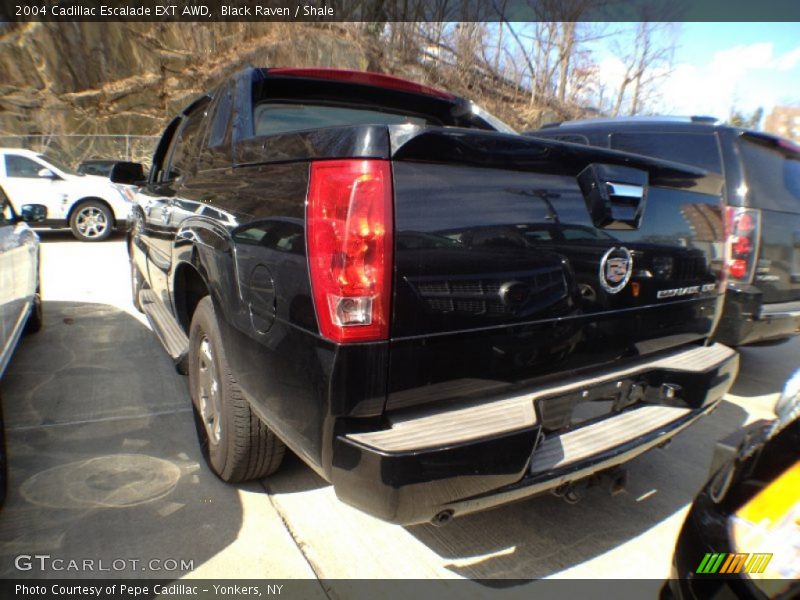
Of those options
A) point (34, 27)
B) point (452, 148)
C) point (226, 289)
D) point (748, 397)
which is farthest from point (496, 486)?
point (34, 27)

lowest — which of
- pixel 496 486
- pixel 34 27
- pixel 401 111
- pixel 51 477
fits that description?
pixel 51 477

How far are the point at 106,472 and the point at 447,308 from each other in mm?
2153

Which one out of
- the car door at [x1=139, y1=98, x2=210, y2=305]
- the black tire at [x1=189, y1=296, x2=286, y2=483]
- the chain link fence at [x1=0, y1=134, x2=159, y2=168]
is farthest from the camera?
the chain link fence at [x1=0, y1=134, x2=159, y2=168]

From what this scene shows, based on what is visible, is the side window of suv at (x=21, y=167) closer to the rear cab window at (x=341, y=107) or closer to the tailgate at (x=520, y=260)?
the rear cab window at (x=341, y=107)

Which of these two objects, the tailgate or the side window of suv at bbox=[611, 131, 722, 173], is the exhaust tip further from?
the side window of suv at bbox=[611, 131, 722, 173]

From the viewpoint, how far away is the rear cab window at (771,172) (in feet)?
12.6

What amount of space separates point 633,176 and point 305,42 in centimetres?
2679

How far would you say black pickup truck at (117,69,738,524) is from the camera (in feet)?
5.03

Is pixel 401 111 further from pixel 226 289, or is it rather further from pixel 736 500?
pixel 736 500

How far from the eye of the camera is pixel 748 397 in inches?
163

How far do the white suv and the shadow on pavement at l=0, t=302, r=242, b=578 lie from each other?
7.11 meters

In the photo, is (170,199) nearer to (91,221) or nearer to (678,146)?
(678,146)

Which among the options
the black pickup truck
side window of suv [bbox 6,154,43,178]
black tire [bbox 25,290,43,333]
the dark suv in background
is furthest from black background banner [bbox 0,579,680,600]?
side window of suv [bbox 6,154,43,178]

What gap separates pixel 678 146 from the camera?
4320 millimetres
